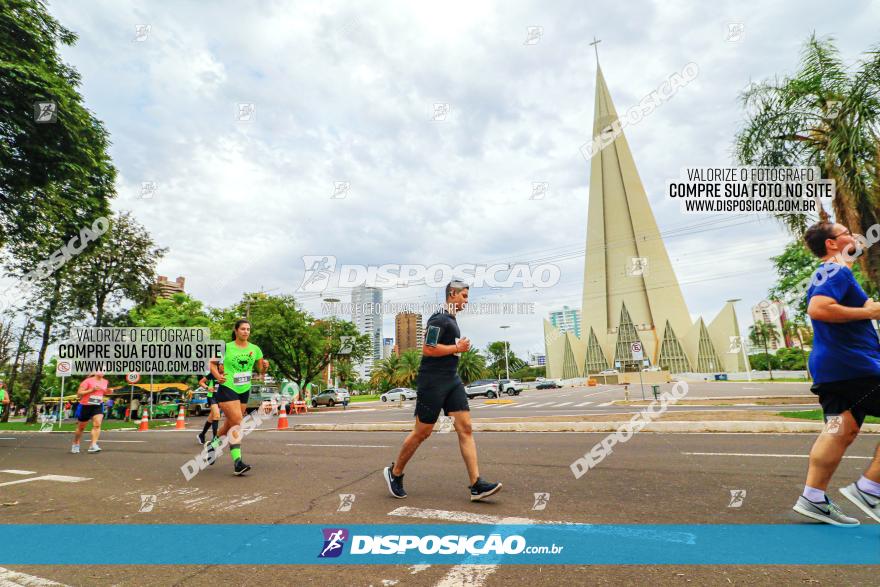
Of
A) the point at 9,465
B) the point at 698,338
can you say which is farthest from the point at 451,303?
the point at 698,338

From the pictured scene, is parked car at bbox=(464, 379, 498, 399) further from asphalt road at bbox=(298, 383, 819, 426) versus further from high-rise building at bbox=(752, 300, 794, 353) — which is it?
high-rise building at bbox=(752, 300, 794, 353)

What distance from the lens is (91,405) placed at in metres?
8.52

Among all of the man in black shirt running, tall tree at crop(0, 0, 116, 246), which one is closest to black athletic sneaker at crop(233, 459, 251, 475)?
the man in black shirt running

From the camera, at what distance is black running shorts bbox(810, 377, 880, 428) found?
114 inches

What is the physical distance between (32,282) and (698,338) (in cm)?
8795

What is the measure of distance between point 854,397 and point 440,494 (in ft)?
10.8

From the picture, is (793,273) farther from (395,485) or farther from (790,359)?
(790,359)

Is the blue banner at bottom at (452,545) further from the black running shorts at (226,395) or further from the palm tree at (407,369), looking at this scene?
the palm tree at (407,369)

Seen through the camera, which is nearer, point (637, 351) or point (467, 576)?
point (467, 576)

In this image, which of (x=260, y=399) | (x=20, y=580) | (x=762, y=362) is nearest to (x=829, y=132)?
(x=20, y=580)

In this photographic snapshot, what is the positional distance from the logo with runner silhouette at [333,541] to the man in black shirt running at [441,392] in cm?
93

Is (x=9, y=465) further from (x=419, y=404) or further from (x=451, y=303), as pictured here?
(x=451, y=303)

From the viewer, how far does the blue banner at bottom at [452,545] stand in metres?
2.57

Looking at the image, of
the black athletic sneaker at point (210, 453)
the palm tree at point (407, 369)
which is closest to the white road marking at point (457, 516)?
the black athletic sneaker at point (210, 453)
